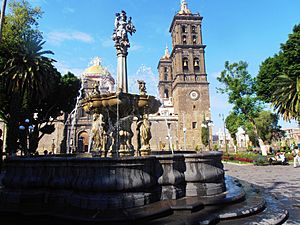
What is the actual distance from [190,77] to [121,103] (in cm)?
3988

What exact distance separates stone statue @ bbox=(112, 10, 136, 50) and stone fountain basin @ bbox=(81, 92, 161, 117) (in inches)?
112

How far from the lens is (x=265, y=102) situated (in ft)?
98.7

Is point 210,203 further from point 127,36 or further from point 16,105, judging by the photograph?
point 16,105

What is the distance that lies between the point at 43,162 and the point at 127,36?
6.14m

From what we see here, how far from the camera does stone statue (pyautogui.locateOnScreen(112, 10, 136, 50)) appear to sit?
30.8ft

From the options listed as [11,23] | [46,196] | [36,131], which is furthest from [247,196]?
[36,131]

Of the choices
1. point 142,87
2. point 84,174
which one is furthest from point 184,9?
point 84,174

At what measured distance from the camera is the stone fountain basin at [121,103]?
7.50 meters

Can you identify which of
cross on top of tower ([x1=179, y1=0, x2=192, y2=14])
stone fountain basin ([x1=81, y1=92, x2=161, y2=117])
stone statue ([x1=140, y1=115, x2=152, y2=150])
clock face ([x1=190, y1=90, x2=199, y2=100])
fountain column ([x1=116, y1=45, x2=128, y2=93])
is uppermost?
cross on top of tower ([x1=179, y1=0, x2=192, y2=14])

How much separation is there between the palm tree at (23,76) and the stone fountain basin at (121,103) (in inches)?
566

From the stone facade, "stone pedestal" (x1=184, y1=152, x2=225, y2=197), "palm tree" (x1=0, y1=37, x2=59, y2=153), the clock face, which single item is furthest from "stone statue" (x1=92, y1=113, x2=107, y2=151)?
the clock face

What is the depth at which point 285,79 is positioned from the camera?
22.8 metres

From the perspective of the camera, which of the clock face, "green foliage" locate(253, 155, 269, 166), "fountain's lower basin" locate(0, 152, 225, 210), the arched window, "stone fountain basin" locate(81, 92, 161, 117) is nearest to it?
"fountain's lower basin" locate(0, 152, 225, 210)

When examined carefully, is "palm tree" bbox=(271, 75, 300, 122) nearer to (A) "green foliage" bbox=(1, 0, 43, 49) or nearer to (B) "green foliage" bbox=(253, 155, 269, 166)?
(B) "green foliage" bbox=(253, 155, 269, 166)
